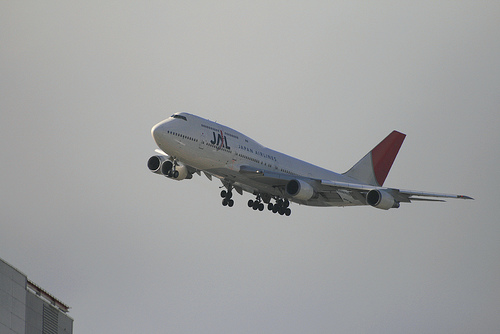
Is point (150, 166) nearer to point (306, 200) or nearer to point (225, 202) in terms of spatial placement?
point (225, 202)

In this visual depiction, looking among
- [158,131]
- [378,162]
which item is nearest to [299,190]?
[158,131]

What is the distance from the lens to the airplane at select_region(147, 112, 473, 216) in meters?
60.3

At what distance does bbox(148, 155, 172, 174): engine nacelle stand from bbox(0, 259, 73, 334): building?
1392 cm

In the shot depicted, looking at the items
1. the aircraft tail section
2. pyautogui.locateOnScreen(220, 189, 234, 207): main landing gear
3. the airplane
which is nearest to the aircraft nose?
the airplane

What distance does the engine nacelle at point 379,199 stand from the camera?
65688 millimetres

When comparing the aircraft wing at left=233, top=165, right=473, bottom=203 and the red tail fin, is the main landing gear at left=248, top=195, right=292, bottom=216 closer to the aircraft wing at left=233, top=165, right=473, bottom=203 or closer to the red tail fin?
the aircraft wing at left=233, top=165, right=473, bottom=203

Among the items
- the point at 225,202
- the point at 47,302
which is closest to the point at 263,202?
the point at 225,202

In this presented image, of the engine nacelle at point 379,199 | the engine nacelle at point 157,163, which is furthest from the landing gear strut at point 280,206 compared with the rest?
the engine nacelle at point 157,163

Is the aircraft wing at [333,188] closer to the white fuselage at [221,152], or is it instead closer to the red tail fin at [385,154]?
the white fuselage at [221,152]

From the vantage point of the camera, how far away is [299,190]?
2574 inches

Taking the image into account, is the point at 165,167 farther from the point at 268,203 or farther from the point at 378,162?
the point at 378,162

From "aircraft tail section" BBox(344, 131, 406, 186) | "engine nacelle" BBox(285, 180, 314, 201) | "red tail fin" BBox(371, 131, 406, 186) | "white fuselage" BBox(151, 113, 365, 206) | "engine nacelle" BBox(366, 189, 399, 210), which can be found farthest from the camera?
"red tail fin" BBox(371, 131, 406, 186)

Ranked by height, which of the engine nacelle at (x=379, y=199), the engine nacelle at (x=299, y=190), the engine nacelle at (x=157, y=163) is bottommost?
the engine nacelle at (x=379, y=199)

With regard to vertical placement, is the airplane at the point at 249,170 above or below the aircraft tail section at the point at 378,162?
below
